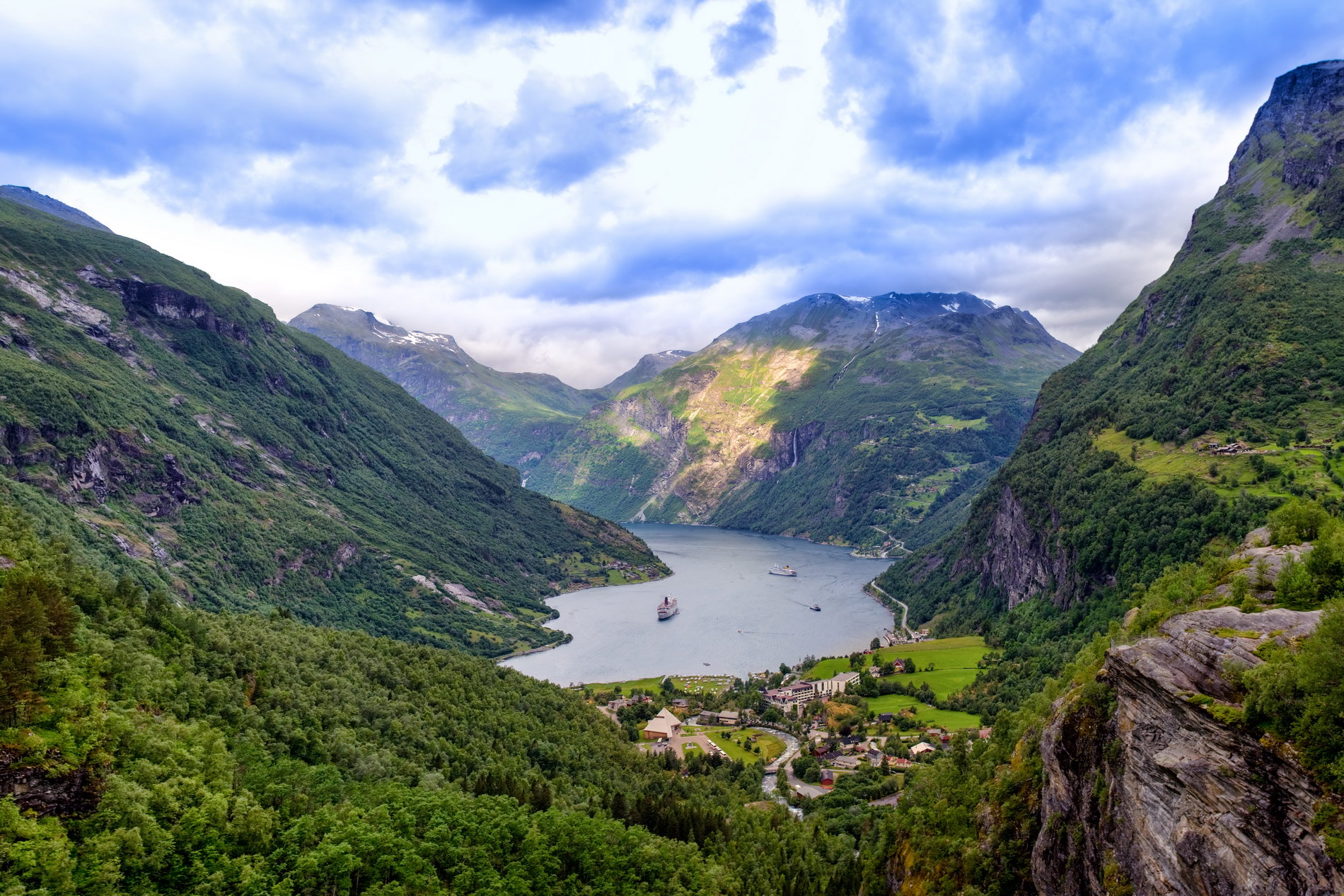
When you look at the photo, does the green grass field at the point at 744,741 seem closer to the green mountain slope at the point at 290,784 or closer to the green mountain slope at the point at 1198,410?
the green mountain slope at the point at 290,784

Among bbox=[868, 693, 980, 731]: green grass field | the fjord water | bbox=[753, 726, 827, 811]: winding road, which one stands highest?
bbox=[868, 693, 980, 731]: green grass field

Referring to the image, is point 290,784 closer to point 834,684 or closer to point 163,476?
point 834,684

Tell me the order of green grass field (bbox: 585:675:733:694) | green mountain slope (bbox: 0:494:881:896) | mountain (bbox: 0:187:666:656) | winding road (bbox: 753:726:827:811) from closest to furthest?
green mountain slope (bbox: 0:494:881:896) < winding road (bbox: 753:726:827:811) < green grass field (bbox: 585:675:733:694) < mountain (bbox: 0:187:666:656)

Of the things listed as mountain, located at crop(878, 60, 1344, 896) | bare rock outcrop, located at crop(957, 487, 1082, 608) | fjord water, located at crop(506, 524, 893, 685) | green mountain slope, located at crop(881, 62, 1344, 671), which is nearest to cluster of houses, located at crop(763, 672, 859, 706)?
mountain, located at crop(878, 60, 1344, 896)

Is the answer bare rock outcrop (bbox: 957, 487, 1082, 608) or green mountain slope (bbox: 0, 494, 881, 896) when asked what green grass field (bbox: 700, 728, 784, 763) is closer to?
green mountain slope (bbox: 0, 494, 881, 896)

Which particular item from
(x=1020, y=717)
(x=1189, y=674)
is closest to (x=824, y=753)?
(x=1020, y=717)
